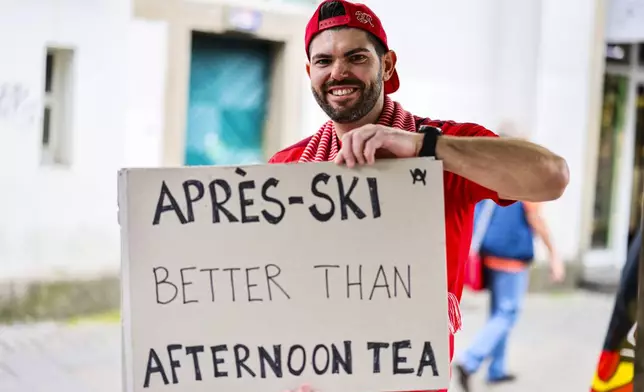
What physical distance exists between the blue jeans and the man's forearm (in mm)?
3137

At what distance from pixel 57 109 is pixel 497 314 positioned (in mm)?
3921

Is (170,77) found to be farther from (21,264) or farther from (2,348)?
(2,348)

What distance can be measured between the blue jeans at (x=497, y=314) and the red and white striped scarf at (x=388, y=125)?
285 cm

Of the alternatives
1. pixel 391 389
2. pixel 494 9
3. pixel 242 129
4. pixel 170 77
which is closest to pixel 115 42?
pixel 170 77

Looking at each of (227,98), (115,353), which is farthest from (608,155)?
(115,353)

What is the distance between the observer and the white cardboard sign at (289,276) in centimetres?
190

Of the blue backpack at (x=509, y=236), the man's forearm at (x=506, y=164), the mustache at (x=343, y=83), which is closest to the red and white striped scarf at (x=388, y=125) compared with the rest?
the mustache at (x=343, y=83)

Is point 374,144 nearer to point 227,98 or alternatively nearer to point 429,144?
point 429,144

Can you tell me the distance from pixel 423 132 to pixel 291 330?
0.56 meters

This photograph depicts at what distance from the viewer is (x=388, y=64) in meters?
2.19

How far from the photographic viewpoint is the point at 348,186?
6.29 feet

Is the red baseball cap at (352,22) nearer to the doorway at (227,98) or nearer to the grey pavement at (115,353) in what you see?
the grey pavement at (115,353)

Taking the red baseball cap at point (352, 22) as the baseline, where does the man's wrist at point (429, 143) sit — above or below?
below

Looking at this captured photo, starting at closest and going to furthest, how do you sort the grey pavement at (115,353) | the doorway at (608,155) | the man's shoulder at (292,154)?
the man's shoulder at (292,154)
the grey pavement at (115,353)
the doorway at (608,155)
